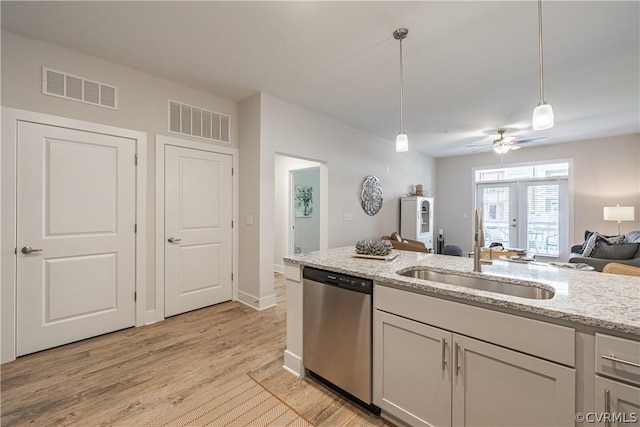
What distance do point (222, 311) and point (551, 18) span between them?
4218mm

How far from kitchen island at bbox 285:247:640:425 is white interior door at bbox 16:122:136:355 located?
2.37m

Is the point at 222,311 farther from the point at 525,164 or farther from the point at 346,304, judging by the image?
the point at 525,164

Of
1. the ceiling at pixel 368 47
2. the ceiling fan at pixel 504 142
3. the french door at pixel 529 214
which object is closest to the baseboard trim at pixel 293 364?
the ceiling at pixel 368 47

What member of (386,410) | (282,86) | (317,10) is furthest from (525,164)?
(386,410)

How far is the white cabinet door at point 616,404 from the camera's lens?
938 millimetres

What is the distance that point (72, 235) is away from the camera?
2.56 m

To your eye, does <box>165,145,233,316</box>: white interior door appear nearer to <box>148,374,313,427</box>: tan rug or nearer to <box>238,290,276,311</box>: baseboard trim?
<box>238,290,276,311</box>: baseboard trim

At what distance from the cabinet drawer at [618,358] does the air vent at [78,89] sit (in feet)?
12.9

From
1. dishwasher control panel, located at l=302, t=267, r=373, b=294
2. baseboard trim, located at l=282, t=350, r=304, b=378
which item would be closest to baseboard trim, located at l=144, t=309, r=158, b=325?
baseboard trim, located at l=282, t=350, r=304, b=378

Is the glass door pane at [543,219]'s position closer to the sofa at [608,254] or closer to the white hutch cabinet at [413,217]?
the sofa at [608,254]

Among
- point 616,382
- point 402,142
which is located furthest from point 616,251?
point 616,382

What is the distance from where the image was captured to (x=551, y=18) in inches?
82.0

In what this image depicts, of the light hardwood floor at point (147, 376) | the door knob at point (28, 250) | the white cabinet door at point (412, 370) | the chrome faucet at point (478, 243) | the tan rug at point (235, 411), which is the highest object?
the chrome faucet at point (478, 243)

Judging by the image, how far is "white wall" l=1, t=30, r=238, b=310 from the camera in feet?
7.49
